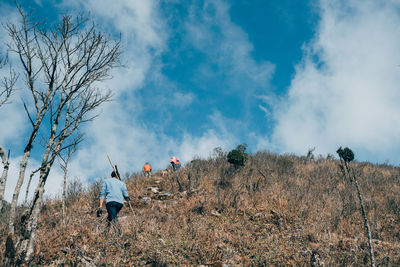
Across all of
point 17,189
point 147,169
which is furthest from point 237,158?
point 17,189

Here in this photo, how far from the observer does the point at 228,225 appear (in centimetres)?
646

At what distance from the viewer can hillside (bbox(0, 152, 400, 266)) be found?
473cm

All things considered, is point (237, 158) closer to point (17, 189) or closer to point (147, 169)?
point (147, 169)

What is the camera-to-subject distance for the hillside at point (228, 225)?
15.5 feet

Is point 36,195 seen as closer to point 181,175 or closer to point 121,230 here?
point 121,230

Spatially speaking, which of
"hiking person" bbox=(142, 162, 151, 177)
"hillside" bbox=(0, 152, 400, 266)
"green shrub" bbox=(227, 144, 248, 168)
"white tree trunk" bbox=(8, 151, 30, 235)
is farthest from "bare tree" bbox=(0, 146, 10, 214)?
"green shrub" bbox=(227, 144, 248, 168)

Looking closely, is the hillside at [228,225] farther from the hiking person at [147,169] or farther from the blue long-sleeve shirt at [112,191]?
the hiking person at [147,169]

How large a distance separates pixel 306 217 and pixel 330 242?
1.32 m

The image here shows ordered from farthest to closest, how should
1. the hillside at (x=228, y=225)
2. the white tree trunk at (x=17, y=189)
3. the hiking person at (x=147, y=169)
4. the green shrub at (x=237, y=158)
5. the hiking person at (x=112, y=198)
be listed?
the hiking person at (x=147, y=169) < the green shrub at (x=237, y=158) < the hiking person at (x=112, y=198) < the hillside at (x=228, y=225) < the white tree trunk at (x=17, y=189)

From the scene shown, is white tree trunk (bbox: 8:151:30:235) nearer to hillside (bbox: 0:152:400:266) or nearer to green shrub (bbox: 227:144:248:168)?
hillside (bbox: 0:152:400:266)

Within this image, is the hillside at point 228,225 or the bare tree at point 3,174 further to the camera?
the hillside at point 228,225

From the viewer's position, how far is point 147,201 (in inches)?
335

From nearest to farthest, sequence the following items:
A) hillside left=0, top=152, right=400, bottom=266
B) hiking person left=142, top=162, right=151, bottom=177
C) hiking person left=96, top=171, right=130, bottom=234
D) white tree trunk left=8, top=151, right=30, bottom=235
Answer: white tree trunk left=8, top=151, right=30, bottom=235 → hillside left=0, top=152, right=400, bottom=266 → hiking person left=96, top=171, right=130, bottom=234 → hiking person left=142, top=162, right=151, bottom=177

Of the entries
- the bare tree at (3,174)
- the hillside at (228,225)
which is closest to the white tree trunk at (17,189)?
the bare tree at (3,174)
